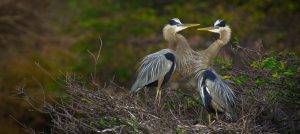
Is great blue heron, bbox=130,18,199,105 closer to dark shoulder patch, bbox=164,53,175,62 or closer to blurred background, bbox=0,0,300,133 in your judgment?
dark shoulder patch, bbox=164,53,175,62

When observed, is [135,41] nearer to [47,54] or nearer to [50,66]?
[47,54]

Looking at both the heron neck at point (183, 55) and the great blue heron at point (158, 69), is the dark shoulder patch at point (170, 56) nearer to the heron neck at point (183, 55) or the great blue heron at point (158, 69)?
the great blue heron at point (158, 69)

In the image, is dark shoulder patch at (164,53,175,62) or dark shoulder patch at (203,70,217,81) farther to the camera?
dark shoulder patch at (164,53,175,62)

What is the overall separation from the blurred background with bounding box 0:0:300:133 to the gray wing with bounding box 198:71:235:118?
37.5 ft

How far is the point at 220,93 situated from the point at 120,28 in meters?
14.6

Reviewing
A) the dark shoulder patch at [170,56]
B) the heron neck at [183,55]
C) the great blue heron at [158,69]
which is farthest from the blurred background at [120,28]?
the dark shoulder patch at [170,56]

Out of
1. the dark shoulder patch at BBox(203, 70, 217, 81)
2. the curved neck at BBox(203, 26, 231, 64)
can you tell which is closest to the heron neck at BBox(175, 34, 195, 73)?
the curved neck at BBox(203, 26, 231, 64)

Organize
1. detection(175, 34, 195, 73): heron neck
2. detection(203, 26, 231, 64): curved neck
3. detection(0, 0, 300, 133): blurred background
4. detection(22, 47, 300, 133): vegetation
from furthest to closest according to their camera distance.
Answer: detection(0, 0, 300, 133): blurred background
detection(175, 34, 195, 73): heron neck
detection(203, 26, 231, 64): curved neck
detection(22, 47, 300, 133): vegetation

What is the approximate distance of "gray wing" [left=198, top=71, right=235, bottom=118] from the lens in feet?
28.2

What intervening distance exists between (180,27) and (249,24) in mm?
12777

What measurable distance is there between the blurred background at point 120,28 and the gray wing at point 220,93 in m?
11.4

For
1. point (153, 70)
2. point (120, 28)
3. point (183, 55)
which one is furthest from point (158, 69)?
point (120, 28)

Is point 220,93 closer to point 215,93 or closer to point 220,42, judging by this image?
point 215,93

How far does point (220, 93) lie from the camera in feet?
28.7
